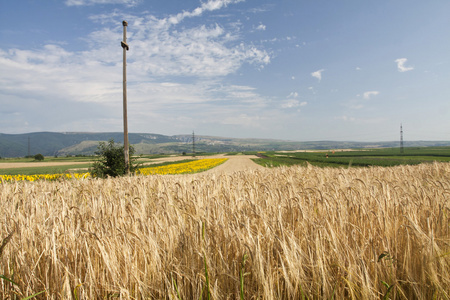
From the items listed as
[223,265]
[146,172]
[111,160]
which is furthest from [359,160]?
[223,265]

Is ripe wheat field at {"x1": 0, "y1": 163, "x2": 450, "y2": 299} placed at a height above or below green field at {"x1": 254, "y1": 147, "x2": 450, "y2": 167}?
above

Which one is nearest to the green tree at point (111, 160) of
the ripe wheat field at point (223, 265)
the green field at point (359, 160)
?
the green field at point (359, 160)

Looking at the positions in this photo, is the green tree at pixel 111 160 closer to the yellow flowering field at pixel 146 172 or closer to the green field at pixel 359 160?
the yellow flowering field at pixel 146 172

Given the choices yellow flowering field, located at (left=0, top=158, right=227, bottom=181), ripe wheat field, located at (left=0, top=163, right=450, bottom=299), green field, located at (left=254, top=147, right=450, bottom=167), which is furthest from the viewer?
green field, located at (left=254, top=147, right=450, bottom=167)

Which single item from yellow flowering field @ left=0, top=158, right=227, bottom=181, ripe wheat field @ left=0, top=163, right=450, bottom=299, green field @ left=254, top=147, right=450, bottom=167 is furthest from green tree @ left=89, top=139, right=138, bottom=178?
ripe wheat field @ left=0, top=163, right=450, bottom=299

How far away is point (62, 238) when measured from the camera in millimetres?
2129

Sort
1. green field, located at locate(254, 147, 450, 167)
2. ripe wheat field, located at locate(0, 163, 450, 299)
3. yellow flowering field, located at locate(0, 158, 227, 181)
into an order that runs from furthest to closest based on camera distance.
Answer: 1. green field, located at locate(254, 147, 450, 167)
2. yellow flowering field, located at locate(0, 158, 227, 181)
3. ripe wheat field, located at locate(0, 163, 450, 299)

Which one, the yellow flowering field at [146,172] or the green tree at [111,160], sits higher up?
the green tree at [111,160]

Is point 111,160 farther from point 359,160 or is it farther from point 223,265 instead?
point 359,160

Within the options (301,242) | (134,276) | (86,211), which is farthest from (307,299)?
(86,211)

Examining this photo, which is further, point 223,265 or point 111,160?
point 111,160

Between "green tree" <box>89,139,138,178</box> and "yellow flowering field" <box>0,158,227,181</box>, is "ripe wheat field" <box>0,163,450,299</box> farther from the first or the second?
"green tree" <box>89,139,138,178</box>

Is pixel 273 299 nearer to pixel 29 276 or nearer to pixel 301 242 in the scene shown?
pixel 301 242

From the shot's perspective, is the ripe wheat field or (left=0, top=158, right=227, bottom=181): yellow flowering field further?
(left=0, top=158, right=227, bottom=181): yellow flowering field
